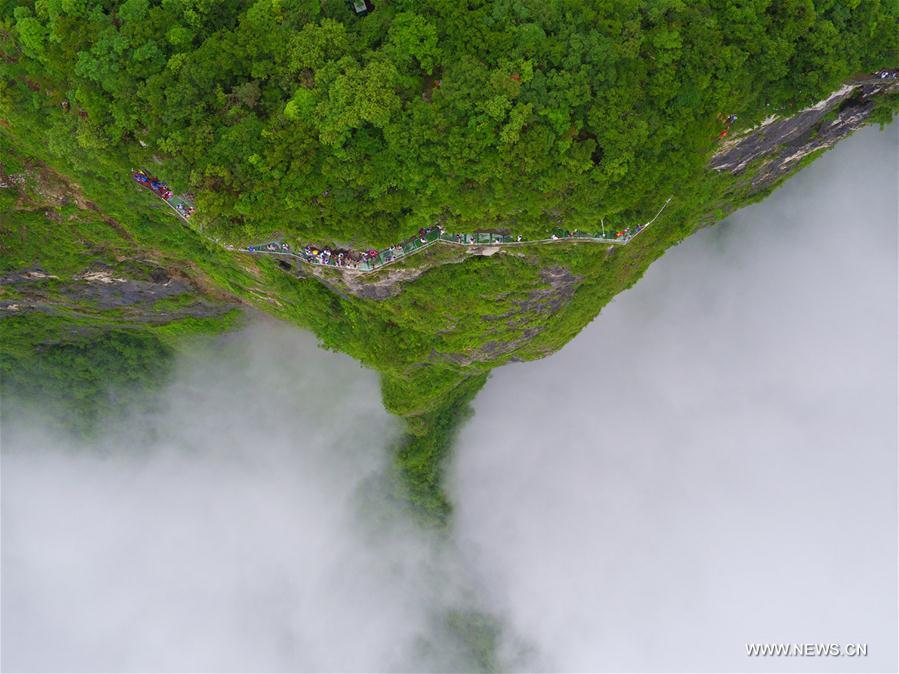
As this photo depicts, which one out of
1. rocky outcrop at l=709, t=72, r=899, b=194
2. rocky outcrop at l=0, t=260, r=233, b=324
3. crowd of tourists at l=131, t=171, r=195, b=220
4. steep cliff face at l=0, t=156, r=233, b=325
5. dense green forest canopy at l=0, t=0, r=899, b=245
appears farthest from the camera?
rocky outcrop at l=0, t=260, r=233, b=324

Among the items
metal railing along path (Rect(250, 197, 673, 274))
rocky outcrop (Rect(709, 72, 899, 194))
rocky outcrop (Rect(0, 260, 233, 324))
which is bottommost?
rocky outcrop (Rect(709, 72, 899, 194))

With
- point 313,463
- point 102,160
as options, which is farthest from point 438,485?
point 102,160

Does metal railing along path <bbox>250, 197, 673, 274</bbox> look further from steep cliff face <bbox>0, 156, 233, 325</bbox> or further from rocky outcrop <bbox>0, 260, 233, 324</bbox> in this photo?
rocky outcrop <bbox>0, 260, 233, 324</bbox>

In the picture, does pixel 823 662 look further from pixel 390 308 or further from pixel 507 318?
pixel 390 308

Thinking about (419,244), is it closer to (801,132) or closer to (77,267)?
(801,132)

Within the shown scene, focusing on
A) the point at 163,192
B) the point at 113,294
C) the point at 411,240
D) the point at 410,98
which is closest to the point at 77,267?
the point at 113,294

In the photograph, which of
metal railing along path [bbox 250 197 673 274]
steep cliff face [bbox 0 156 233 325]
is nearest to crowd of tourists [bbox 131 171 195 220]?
metal railing along path [bbox 250 197 673 274]
